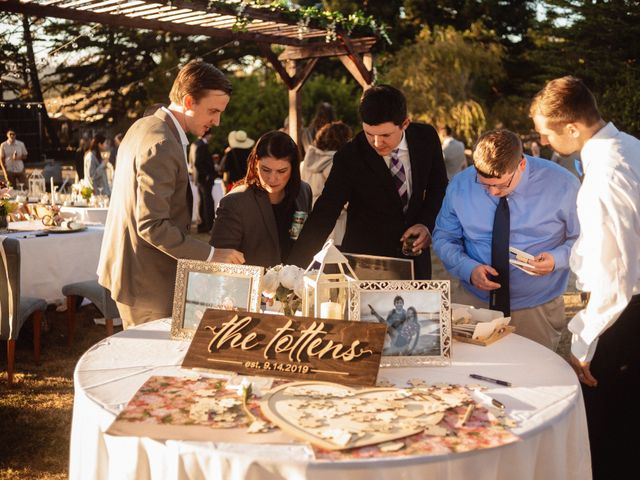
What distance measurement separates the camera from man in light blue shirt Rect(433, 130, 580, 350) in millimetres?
2574

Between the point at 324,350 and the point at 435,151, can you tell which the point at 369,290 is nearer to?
the point at 324,350

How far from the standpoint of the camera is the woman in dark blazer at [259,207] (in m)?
2.94

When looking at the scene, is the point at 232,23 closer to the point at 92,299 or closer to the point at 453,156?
the point at 453,156

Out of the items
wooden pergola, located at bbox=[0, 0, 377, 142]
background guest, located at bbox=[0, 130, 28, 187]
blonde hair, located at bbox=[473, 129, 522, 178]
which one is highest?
wooden pergola, located at bbox=[0, 0, 377, 142]

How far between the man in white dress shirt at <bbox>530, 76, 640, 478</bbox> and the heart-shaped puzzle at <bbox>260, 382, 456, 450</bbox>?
0.74 m

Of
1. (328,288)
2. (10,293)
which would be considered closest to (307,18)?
(10,293)

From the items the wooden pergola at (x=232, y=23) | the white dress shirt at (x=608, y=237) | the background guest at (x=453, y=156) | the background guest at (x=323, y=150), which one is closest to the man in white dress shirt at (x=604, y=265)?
the white dress shirt at (x=608, y=237)

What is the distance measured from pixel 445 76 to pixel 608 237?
20479mm

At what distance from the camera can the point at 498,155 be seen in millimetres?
2488

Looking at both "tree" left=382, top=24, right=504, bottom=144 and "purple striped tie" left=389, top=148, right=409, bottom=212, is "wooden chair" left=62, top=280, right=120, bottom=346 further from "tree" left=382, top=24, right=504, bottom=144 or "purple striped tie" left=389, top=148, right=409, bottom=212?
"tree" left=382, top=24, right=504, bottom=144

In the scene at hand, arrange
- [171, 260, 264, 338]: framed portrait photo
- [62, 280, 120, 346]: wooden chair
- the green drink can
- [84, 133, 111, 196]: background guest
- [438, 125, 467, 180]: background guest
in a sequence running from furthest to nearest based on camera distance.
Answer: [84, 133, 111, 196]: background guest
[438, 125, 467, 180]: background guest
[62, 280, 120, 346]: wooden chair
the green drink can
[171, 260, 264, 338]: framed portrait photo

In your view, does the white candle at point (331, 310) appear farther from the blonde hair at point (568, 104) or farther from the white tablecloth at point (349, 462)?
the blonde hair at point (568, 104)

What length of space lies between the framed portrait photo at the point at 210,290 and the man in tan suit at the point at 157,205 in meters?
0.33

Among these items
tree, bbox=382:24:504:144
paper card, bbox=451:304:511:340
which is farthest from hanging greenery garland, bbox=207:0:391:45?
tree, bbox=382:24:504:144
